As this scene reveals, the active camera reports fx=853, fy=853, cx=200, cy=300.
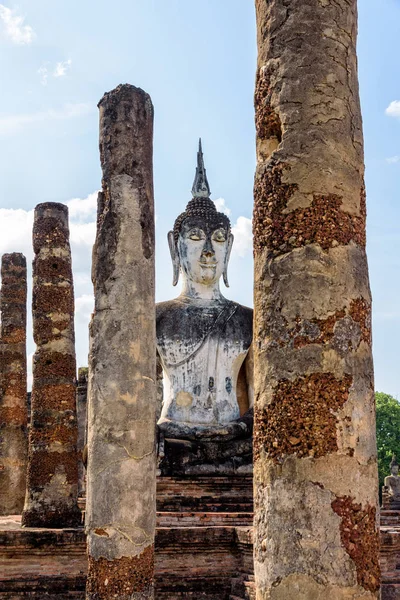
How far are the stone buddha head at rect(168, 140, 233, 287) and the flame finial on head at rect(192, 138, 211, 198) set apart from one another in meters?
0.22

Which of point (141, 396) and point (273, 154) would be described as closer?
point (273, 154)

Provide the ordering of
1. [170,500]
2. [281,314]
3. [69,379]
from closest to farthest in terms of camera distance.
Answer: [281,314] < [170,500] < [69,379]

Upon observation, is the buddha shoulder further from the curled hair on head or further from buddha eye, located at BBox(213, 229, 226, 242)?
the curled hair on head

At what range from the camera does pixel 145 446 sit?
745 centimetres

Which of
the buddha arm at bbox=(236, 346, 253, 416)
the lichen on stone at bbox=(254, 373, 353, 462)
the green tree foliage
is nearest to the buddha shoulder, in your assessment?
the buddha arm at bbox=(236, 346, 253, 416)

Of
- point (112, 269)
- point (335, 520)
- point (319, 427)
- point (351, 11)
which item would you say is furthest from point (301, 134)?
point (112, 269)

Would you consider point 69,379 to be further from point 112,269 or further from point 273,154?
point 273,154

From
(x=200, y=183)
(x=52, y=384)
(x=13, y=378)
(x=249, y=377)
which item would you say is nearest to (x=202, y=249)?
(x=200, y=183)

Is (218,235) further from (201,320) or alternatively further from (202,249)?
(201,320)

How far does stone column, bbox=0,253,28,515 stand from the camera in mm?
17141

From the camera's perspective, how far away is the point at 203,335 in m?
13.1

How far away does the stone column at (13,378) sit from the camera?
17.1m

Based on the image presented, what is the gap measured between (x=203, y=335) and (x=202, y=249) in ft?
4.48

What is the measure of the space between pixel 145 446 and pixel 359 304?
3.36 metres
